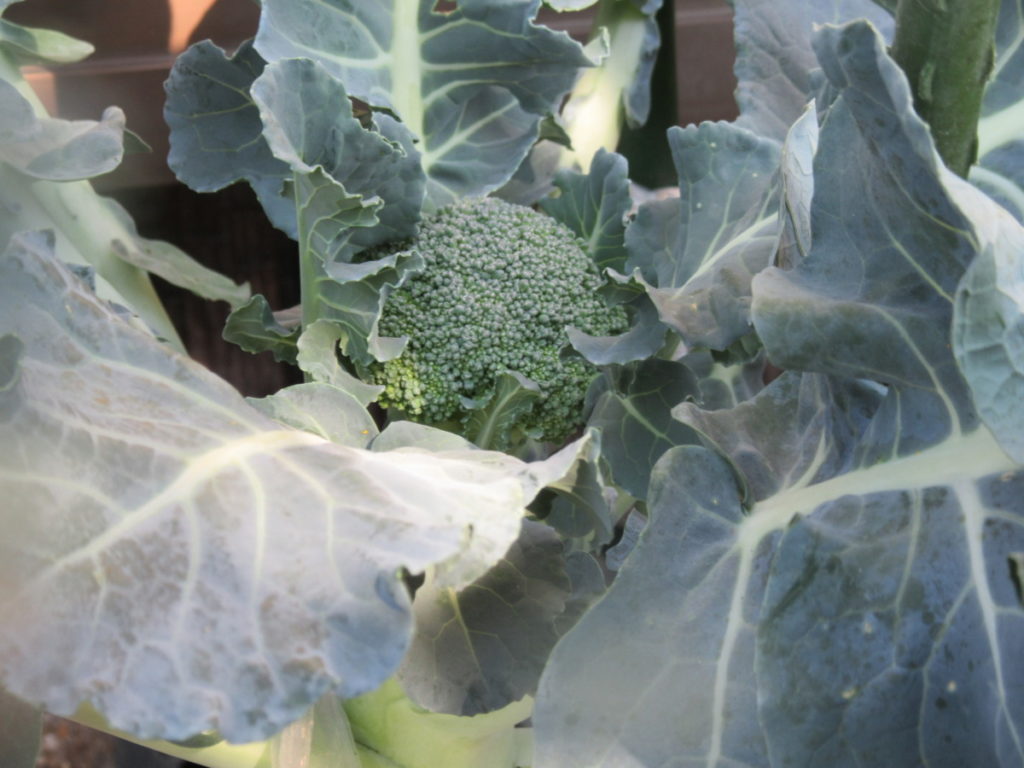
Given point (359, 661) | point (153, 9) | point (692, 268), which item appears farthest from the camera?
point (153, 9)

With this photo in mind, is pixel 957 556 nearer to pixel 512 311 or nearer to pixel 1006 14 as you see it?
pixel 512 311

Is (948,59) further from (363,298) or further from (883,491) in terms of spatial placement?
(363,298)

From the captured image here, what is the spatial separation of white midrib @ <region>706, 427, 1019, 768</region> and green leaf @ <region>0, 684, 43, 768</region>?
1.19ft

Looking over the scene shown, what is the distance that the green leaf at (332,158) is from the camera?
56 cm

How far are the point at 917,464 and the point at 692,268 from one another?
0.25 m

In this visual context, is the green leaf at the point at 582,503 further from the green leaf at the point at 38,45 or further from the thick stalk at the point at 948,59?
the green leaf at the point at 38,45

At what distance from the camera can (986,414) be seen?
14.3 inches

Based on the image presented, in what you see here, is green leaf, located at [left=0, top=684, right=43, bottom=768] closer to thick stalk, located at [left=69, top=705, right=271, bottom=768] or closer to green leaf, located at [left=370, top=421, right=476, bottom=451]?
thick stalk, located at [left=69, top=705, right=271, bottom=768]

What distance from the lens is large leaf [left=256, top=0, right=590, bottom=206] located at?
702 millimetres

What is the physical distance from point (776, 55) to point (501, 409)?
15.5 inches

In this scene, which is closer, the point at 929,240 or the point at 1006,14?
the point at 929,240

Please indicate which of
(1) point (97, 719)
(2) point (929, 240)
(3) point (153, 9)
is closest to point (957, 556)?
(2) point (929, 240)

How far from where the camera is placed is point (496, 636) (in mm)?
571

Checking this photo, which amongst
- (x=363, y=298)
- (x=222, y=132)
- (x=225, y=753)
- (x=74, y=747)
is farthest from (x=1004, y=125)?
(x=74, y=747)
